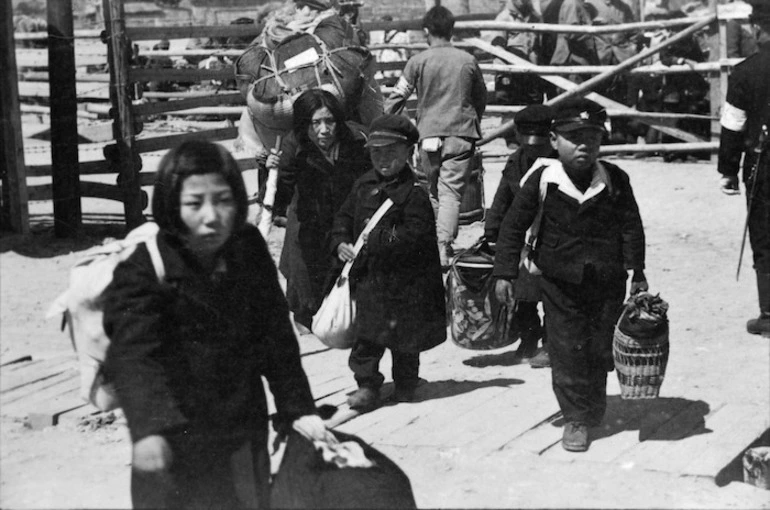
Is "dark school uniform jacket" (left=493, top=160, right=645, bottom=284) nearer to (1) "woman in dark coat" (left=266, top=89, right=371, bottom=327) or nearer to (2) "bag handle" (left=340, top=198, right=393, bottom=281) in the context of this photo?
(2) "bag handle" (left=340, top=198, right=393, bottom=281)

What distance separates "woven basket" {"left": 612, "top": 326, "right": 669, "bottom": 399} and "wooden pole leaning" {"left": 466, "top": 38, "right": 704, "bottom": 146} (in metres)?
6.57

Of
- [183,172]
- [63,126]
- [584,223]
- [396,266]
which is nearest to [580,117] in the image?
[584,223]

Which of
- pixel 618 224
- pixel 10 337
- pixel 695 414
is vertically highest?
pixel 618 224

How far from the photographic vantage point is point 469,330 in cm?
580

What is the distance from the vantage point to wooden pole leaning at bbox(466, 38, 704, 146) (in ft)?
38.8

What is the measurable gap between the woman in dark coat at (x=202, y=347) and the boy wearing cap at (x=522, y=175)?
3.11m

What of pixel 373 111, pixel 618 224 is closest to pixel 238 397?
pixel 618 224

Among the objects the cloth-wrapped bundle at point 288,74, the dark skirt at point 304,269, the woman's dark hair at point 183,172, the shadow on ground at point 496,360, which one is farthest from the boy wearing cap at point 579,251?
the woman's dark hair at point 183,172

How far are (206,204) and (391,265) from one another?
100 inches

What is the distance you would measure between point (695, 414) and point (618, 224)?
3.13 feet

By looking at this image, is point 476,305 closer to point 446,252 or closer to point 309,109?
point 309,109

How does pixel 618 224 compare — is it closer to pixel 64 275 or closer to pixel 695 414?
pixel 695 414

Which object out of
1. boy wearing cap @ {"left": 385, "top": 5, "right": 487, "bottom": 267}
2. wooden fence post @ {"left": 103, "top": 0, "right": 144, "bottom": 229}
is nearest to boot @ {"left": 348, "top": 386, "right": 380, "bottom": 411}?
wooden fence post @ {"left": 103, "top": 0, "right": 144, "bottom": 229}

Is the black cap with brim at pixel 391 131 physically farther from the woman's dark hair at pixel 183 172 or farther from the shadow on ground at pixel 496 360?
the woman's dark hair at pixel 183 172
